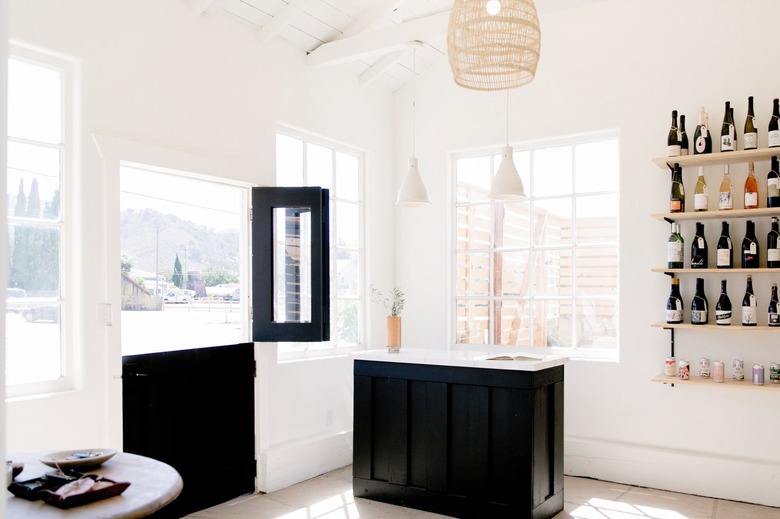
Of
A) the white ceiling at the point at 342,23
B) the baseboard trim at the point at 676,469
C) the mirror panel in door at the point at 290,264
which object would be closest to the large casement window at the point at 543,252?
the baseboard trim at the point at 676,469

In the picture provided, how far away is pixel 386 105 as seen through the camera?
5777 mm

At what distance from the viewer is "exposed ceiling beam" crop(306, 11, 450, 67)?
4.34 meters

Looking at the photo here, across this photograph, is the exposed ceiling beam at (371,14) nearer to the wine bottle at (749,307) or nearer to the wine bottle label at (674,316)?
the wine bottle label at (674,316)

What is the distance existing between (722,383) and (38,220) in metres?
4.03

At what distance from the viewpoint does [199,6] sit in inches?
155

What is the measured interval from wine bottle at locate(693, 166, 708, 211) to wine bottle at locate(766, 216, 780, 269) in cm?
40

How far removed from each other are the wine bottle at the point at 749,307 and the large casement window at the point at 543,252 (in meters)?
0.88

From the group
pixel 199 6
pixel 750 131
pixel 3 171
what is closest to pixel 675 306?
pixel 750 131

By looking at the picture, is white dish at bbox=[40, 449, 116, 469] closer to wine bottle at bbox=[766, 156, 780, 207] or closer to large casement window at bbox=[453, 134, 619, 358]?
large casement window at bbox=[453, 134, 619, 358]

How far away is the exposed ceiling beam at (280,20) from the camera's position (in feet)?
14.2

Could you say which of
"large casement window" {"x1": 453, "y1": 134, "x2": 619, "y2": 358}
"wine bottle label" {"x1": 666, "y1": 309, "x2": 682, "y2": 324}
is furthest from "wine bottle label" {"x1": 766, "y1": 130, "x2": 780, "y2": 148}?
"wine bottle label" {"x1": 666, "y1": 309, "x2": 682, "y2": 324}

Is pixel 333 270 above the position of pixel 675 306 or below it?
above

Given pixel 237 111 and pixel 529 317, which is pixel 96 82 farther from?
pixel 529 317

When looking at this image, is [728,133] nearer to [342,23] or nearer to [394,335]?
[394,335]
